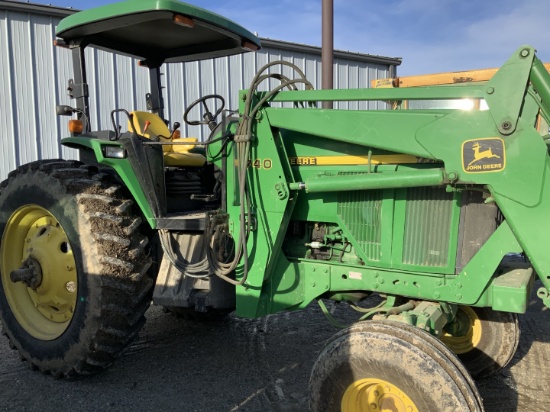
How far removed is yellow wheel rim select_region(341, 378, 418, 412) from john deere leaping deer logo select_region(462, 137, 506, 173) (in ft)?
3.63

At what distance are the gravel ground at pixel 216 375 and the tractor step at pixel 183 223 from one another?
1.04m

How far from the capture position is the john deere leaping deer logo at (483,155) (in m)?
2.33

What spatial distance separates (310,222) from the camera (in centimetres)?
309

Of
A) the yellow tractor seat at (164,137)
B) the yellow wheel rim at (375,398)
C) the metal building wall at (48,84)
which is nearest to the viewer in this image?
the yellow wheel rim at (375,398)

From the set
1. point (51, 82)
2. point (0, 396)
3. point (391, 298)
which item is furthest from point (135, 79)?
point (391, 298)

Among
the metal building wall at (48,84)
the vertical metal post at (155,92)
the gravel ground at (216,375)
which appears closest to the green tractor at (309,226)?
the gravel ground at (216,375)

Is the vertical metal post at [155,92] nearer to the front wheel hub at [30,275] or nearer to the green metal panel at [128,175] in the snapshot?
the green metal panel at [128,175]

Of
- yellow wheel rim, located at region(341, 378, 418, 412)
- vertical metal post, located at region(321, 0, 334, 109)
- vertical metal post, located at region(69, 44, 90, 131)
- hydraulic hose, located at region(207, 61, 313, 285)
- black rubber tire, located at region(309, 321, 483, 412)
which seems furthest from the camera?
vertical metal post, located at region(321, 0, 334, 109)

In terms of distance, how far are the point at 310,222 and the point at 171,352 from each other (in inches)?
63.2

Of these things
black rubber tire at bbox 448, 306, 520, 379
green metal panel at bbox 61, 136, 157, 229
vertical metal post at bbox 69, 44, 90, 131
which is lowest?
black rubber tire at bbox 448, 306, 520, 379

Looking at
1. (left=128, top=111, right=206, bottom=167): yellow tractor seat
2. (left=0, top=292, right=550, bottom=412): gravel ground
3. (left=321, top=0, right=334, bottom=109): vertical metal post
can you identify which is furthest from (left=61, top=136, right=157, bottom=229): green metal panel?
(left=321, top=0, right=334, bottom=109): vertical metal post

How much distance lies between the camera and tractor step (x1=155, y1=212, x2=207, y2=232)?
3.16 m

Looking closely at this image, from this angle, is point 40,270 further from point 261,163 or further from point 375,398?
point 375,398

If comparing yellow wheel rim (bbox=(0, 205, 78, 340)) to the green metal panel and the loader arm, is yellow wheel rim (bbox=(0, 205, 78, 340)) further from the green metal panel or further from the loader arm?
the loader arm
